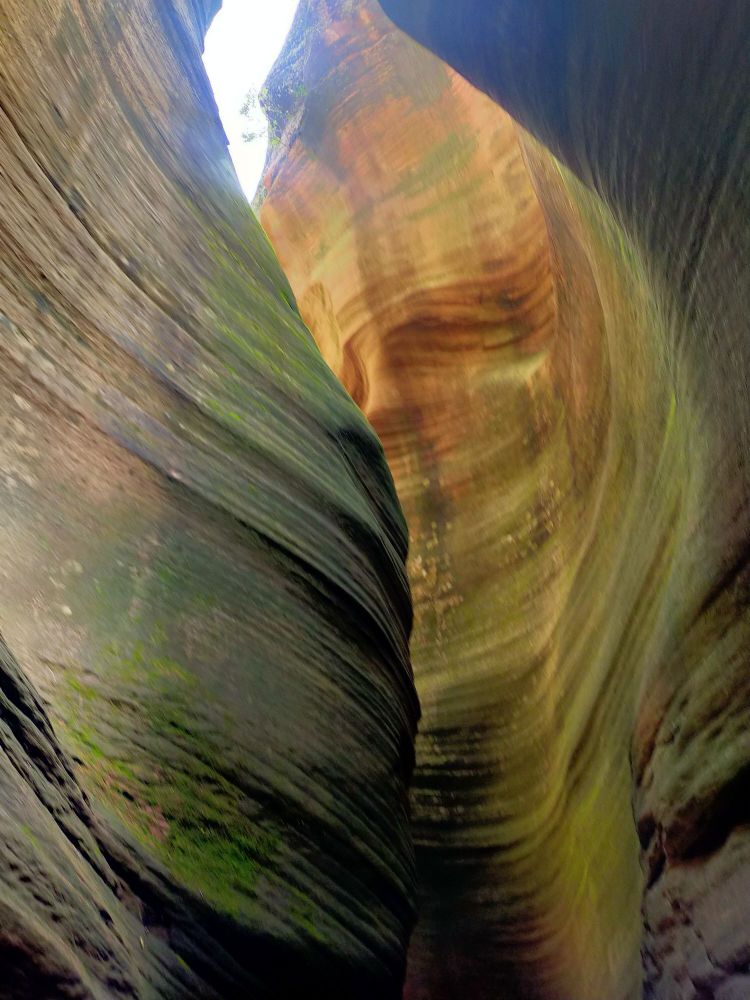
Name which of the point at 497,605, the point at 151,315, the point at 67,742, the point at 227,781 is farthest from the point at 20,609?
the point at 497,605

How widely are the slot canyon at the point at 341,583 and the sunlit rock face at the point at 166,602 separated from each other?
12mm

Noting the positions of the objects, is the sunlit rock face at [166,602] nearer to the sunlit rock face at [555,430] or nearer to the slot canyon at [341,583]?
the slot canyon at [341,583]

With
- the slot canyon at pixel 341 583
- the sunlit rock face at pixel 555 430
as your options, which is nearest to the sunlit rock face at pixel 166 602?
the slot canyon at pixel 341 583

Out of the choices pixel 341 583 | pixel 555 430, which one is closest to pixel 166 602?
pixel 341 583

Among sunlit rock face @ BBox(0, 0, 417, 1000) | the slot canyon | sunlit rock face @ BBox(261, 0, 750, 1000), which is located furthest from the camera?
sunlit rock face @ BBox(261, 0, 750, 1000)

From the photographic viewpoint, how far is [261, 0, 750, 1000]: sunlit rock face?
8.10 ft

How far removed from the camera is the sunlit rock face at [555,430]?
97.2 inches

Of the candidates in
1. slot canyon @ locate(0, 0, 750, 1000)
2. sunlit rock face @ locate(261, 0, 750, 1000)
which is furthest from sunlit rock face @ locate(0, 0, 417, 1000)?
sunlit rock face @ locate(261, 0, 750, 1000)

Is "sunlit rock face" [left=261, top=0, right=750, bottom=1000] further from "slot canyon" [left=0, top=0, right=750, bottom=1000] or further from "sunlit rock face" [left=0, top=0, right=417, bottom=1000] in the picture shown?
"sunlit rock face" [left=0, top=0, right=417, bottom=1000]

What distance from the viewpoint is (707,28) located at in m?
2.18

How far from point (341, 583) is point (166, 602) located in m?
0.81

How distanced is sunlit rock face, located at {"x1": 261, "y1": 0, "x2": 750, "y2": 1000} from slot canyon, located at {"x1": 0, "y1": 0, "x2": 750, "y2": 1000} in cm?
2

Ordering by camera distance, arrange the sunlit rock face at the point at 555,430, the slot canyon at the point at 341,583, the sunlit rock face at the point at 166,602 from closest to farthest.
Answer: the sunlit rock face at the point at 166,602 → the slot canyon at the point at 341,583 → the sunlit rock face at the point at 555,430

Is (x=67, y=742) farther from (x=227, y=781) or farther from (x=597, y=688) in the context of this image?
(x=597, y=688)
